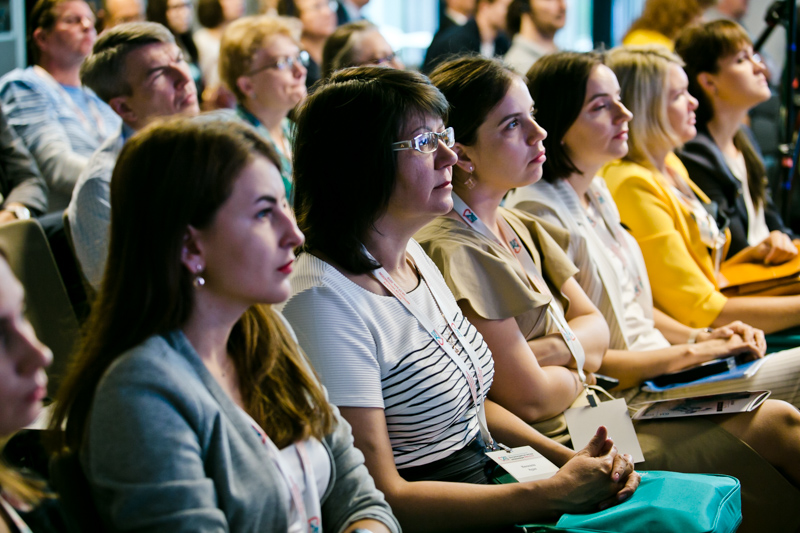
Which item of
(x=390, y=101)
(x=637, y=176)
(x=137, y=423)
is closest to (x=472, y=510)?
(x=137, y=423)

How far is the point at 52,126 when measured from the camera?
331 centimetres

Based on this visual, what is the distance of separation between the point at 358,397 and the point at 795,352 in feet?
4.89

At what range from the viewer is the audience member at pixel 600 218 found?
221 cm

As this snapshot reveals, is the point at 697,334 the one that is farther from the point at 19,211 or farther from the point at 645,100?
the point at 19,211

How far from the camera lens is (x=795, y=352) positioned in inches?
88.3

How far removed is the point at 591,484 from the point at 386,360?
0.44 m

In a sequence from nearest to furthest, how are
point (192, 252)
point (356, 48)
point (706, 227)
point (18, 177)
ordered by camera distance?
1. point (192, 252)
2. point (706, 227)
3. point (18, 177)
4. point (356, 48)

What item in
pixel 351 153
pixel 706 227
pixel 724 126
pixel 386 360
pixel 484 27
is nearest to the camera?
pixel 386 360

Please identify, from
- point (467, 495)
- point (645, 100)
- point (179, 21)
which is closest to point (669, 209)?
point (645, 100)

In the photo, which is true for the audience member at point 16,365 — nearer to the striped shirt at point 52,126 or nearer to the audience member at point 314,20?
the striped shirt at point 52,126

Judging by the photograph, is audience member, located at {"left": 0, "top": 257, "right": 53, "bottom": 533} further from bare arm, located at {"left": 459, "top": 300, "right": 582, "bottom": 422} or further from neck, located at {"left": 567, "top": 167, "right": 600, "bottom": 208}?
neck, located at {"left": 567, "top": 167, "right": 600, "bottom": 208}

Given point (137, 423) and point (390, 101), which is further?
point (390, 101)

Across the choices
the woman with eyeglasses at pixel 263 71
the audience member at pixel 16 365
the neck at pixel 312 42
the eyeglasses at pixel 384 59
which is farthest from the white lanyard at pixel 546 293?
the neck at pixel 312 42

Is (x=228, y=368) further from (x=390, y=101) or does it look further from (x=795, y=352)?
(x=795, y=352)
